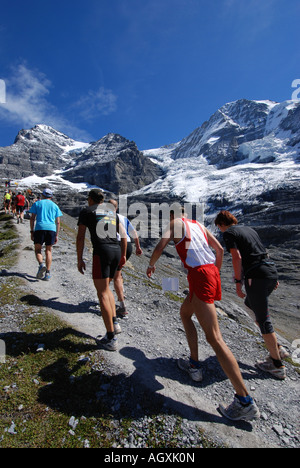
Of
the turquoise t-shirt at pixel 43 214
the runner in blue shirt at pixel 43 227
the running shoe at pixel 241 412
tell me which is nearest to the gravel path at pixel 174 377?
the running shoe at pixel 241 412

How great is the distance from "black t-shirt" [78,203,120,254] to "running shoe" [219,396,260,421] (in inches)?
150

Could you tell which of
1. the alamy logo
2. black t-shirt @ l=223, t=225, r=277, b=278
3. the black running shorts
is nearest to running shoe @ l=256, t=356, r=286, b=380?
the black running shorts

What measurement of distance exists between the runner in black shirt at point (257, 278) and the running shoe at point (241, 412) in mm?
1915

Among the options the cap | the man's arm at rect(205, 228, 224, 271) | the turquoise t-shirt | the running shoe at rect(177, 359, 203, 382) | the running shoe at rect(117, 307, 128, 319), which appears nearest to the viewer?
the running shoe at rect(177, 359, 203, 382)

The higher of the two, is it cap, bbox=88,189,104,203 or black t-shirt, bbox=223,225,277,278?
cap, bbox=88,189,104,203

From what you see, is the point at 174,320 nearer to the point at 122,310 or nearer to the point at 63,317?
the point at 122,310

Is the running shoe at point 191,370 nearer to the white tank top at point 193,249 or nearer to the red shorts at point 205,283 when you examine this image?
the red shorts at point 205,283

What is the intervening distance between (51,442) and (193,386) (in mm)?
2644

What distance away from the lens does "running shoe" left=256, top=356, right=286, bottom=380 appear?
5469 millimetres

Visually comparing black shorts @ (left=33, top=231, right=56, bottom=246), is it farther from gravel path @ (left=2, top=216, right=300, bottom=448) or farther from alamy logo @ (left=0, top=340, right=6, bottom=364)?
alamy logo @ (left=0, top=340, right=6, bottom=364)

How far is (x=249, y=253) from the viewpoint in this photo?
5633 mm

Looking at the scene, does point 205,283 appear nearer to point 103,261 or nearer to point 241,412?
point 241,412

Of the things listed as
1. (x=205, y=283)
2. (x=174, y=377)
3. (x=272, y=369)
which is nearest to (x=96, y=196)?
(x=205, y=283)

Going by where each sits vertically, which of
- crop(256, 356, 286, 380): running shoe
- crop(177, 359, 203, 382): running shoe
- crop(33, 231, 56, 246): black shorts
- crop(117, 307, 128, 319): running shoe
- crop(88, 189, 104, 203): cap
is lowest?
crop(256, 356, 286, 380): running shoe
